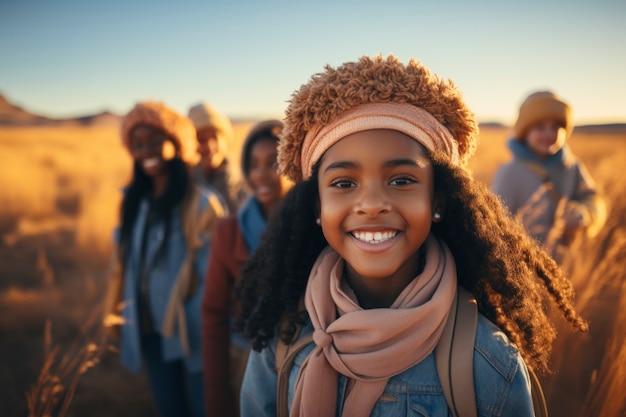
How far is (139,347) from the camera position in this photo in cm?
295

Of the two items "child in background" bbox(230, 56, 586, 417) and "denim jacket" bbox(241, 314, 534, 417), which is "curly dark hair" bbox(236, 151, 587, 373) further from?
"denim jacket" bbox(241, 314, 534, 417)

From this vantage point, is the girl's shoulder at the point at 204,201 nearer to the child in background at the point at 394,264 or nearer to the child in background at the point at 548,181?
the child in background at the point at 394,264

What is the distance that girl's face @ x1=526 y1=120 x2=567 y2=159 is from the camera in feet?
11.5

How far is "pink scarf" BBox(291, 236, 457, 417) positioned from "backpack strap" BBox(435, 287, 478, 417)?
35 millimetres

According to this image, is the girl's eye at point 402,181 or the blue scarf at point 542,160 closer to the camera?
the girl's eye at point 402,181

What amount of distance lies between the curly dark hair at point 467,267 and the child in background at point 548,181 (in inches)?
76.4

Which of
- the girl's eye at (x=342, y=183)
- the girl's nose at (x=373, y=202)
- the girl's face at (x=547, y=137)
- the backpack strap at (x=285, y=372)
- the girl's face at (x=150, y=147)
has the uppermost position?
the girl's face at (x=547, y=137)

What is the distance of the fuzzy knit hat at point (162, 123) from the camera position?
10.4ft

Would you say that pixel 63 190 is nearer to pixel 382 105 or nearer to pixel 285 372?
pixel 285 372

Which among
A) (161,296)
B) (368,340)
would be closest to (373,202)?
(368,340)

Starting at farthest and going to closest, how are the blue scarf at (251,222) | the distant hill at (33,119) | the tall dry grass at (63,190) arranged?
the distant hill at (33,119) < the tall dry grass at (63,190) < the blue scarf at (251,222)

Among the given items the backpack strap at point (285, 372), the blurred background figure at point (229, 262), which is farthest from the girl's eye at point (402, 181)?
the blurred background figure at point (229, 262)

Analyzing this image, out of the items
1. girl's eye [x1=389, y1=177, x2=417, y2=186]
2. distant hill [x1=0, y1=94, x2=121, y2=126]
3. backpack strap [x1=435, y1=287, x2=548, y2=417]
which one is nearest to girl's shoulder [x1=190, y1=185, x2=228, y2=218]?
girl's eye [x1=389, y1=177, x2=417, y2=186]

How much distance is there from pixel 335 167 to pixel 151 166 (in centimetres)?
221
